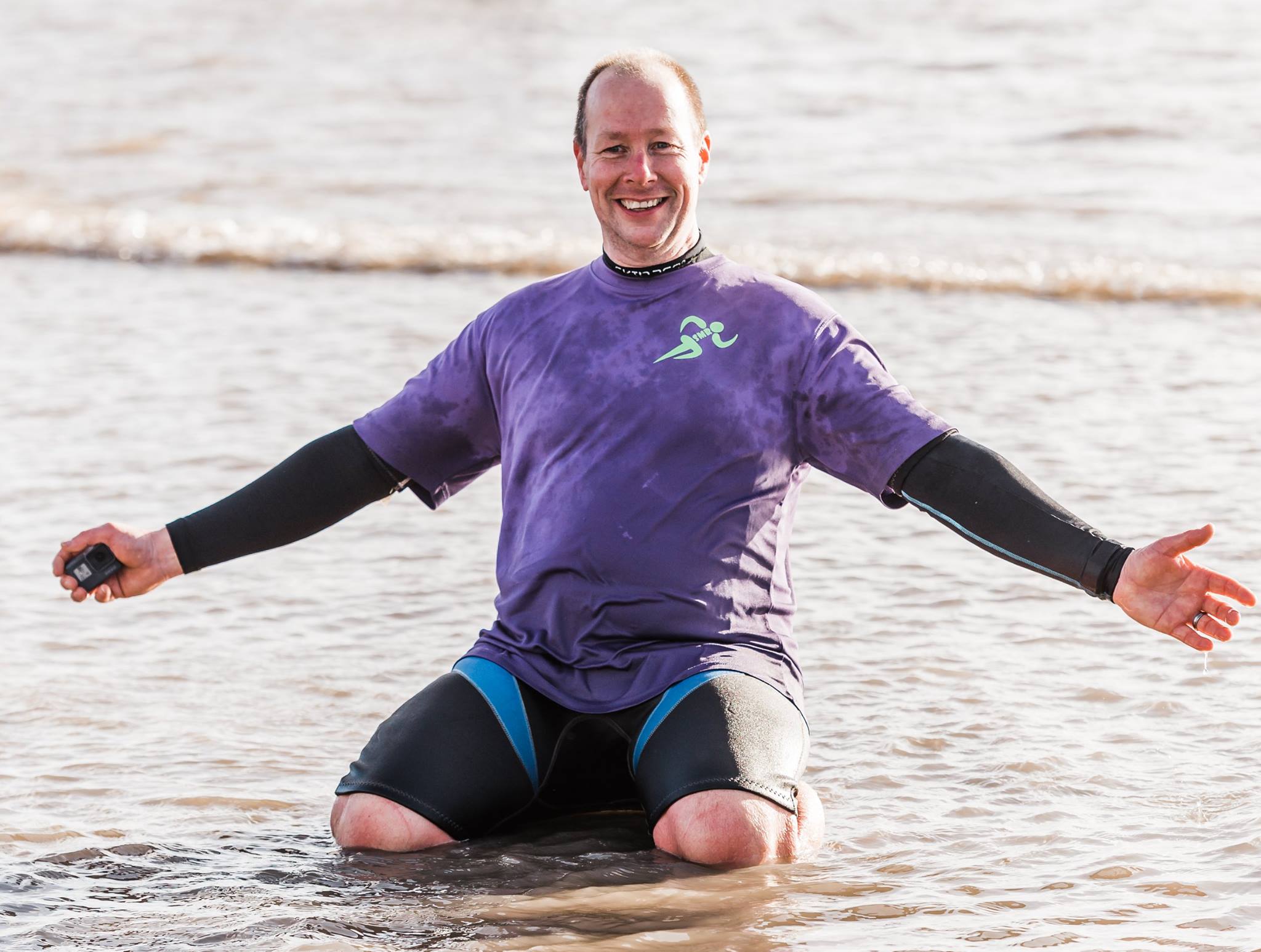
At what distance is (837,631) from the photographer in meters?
4.68

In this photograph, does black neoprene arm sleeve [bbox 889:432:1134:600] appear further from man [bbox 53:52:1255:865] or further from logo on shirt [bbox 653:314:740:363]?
logo on shirt [bbox 653:314:740:363]

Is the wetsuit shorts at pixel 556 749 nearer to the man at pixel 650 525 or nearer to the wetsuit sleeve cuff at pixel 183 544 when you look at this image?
the man at pixel 650 525

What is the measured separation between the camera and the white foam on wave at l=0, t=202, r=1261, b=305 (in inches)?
364

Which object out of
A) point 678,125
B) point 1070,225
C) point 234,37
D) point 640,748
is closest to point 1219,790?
point 640,748

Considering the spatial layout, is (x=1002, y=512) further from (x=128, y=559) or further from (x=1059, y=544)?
(x=128, y=559)

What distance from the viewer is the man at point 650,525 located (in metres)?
3.13

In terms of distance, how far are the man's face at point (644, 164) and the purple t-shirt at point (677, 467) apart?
0.10 m

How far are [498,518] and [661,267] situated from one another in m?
2.36

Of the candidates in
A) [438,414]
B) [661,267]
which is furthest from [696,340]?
[438,414]

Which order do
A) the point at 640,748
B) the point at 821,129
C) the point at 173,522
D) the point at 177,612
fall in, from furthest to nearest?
the point at 821,129
the point at 177,612
the point at 173,522
the point at 640,748

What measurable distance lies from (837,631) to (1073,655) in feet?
2.10

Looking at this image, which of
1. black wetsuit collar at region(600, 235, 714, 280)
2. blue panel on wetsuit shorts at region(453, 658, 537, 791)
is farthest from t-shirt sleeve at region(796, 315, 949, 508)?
blue panel on wetsuit shorts at region(453, 658, 537, 791)

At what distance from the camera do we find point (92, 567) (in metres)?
3.40

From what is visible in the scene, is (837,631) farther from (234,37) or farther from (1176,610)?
(234,37)
